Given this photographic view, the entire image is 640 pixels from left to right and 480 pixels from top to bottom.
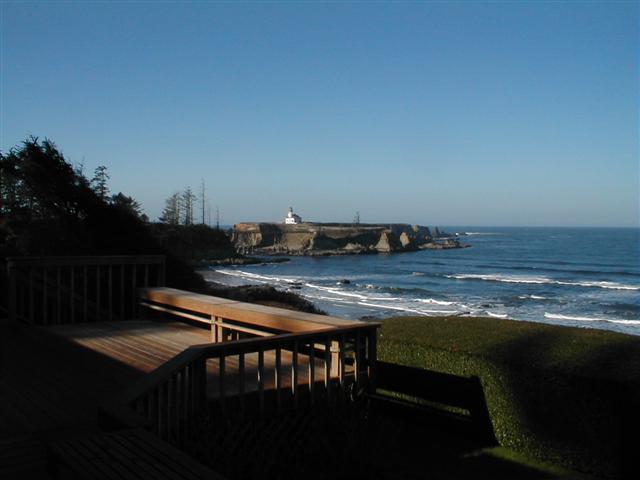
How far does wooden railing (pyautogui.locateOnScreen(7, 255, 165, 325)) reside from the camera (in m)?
7.92

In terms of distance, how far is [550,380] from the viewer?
532 centimetres

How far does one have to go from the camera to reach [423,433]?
6152 mm

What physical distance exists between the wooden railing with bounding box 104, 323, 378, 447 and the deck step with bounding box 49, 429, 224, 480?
0.73ft

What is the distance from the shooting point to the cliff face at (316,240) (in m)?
96.4

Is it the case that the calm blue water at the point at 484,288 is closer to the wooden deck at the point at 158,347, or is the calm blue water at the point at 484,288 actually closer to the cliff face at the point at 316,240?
the wooden deck at the point at 158,347

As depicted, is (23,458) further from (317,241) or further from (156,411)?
(317,241)

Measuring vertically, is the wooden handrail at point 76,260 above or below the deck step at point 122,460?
above

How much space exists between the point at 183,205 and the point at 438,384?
63197mm

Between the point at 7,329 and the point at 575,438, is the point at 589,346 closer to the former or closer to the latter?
the point at 575,438

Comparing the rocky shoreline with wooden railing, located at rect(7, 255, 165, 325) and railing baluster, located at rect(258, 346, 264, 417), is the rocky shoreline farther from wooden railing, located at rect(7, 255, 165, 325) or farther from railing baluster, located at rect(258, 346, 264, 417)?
railing baluster, located at rect(258, 346, 264, 417)

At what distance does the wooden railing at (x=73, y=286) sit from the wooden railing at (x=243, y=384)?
3245mm

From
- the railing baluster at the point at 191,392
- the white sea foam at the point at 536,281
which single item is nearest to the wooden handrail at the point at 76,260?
the railing baluster at the point at 191,392

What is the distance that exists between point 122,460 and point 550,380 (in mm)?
4110

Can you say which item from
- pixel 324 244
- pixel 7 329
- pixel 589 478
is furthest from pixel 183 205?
pixel 589 478
